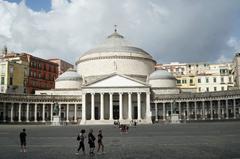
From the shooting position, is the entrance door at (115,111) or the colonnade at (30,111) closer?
the colonnade at (30,111)

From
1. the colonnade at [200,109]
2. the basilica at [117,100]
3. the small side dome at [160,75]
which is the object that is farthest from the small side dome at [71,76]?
the colonnade at [200,109]

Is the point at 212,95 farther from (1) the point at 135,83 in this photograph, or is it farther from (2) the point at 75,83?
(2) the point at 75,83

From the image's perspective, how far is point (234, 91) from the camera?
9488cm

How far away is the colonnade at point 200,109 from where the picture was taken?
322 feet

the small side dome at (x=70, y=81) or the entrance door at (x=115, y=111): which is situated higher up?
the small side dome at (x=70, y=81)

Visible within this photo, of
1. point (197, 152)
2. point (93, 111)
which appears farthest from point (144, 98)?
point (197, 152)

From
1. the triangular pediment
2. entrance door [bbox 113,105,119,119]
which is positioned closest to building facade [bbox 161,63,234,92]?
the triangular pediment

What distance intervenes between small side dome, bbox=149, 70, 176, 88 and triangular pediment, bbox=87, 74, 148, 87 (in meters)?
14.1

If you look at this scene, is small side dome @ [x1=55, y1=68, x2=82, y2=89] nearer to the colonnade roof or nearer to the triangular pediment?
the triangular pediment

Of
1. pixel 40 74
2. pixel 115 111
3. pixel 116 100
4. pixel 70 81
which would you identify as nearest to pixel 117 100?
pixel 116 100

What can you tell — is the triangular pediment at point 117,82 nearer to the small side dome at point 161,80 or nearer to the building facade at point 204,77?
the small side dome at point 161,80

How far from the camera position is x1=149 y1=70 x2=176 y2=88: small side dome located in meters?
120

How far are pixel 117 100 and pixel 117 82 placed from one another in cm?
634

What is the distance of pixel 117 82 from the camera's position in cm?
10744
